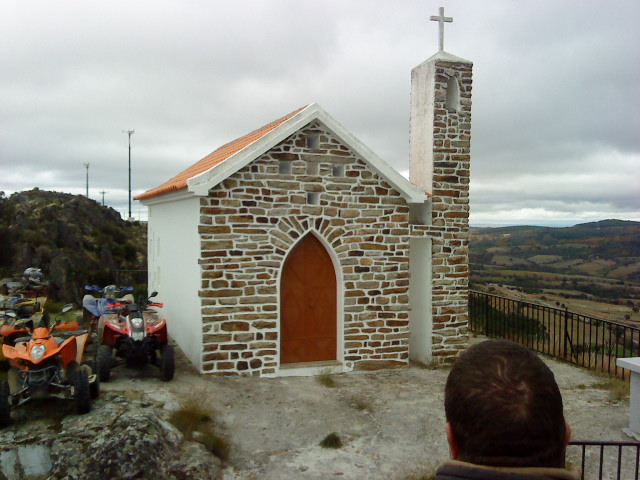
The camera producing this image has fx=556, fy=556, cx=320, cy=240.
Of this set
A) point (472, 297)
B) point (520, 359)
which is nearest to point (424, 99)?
point (472, 297)

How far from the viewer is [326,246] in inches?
383

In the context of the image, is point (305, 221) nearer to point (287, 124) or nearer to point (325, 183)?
point (325, 183)

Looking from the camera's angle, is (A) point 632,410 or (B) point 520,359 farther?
(A) point 632,410

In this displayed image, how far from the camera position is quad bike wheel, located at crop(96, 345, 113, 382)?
8.04 meters

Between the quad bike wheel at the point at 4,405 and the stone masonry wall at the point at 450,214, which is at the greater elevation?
the stone masonry wall at the point at 450,214

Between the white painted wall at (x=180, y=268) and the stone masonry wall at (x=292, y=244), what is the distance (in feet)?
1.25

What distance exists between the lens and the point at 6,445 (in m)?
5.88

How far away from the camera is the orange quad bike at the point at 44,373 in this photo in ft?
21.0

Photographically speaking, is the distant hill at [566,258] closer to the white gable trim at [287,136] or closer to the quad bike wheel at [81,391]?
the white gable trim at [287,136]

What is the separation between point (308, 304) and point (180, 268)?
8.45ft

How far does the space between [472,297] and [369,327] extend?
4660 mm

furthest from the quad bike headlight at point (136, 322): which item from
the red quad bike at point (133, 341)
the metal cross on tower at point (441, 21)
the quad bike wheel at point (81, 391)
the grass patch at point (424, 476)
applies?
the metal cross on tower at point (441, 21)

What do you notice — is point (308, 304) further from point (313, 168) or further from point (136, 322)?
point (136, 322)

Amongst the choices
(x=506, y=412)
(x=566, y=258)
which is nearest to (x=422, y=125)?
(x=506, y=412)
